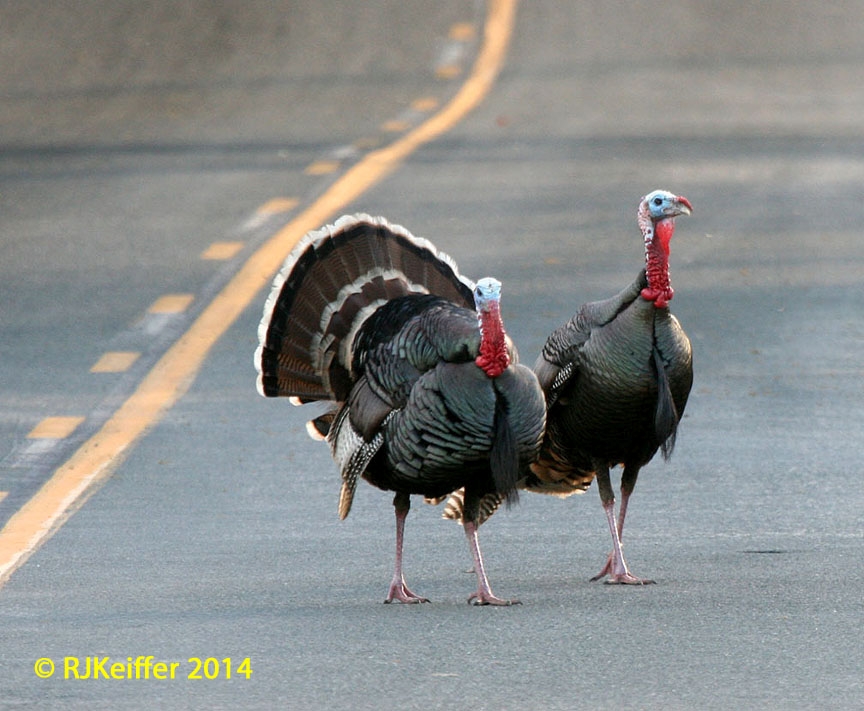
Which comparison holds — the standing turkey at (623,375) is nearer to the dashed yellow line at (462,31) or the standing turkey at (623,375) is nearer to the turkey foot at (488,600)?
the turkey foot at (488,600)

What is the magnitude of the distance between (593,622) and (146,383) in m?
4.44

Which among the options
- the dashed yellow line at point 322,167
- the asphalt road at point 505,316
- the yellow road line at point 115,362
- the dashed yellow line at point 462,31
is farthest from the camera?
the dashed yellow line at point 462,31

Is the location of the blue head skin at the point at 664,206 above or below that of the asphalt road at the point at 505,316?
above

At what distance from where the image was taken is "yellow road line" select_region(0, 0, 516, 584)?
26.3 ft

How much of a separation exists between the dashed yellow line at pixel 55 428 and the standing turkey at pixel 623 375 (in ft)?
9.70

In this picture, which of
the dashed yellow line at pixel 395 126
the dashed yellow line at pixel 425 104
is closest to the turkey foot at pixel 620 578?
Answer: the dashed yellow line at pixel 395 126

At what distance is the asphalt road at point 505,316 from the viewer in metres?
6.12

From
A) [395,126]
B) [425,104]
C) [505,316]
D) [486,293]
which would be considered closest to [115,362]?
[505,316]

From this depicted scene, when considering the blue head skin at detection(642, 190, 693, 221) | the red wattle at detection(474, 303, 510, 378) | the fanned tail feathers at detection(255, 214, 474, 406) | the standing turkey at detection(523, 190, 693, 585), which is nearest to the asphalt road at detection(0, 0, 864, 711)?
the standing turkey at detection(523, 190, 693, 585)

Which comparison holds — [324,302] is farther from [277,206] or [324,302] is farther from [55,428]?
[277,206]

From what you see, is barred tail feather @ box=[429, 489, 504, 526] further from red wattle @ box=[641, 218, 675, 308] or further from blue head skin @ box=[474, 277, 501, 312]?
red wattle @ box=[641, 218, 675, 308]

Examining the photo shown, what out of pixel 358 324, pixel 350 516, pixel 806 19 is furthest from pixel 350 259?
pixel 806 19

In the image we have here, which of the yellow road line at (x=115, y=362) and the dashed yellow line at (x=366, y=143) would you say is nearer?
the yellow road line at (x=115, y=362)

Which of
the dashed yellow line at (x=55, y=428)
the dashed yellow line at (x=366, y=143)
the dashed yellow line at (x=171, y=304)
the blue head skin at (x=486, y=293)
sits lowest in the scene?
the dashed yellow line at (x=55, y=428)
